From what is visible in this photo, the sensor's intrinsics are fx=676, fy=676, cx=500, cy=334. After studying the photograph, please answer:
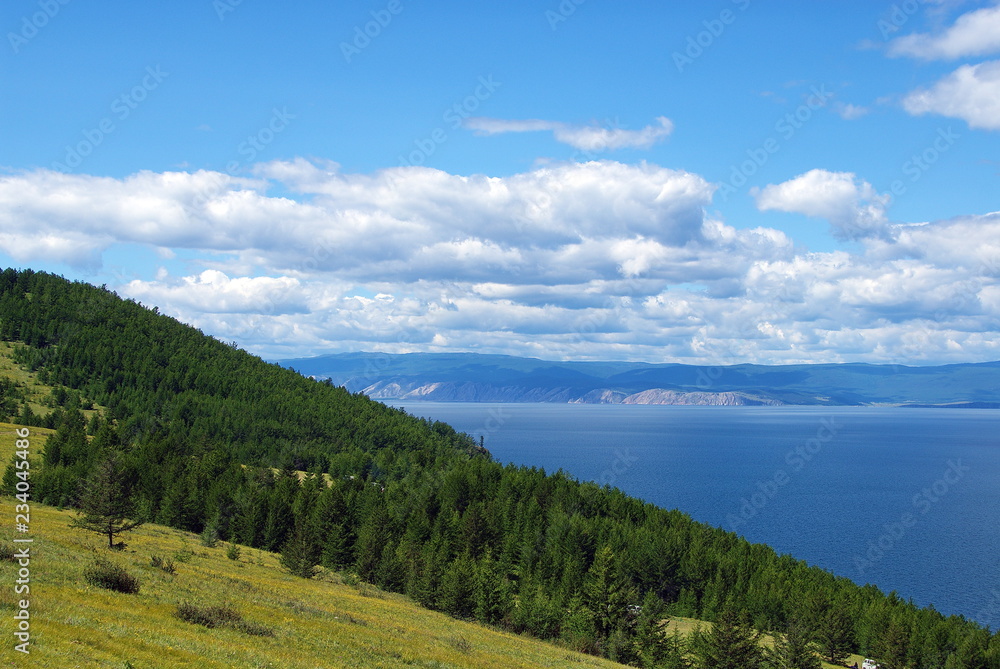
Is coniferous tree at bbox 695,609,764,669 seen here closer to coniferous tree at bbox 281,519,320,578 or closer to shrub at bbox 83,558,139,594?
coniferous tree at bbox 281,519,320,578

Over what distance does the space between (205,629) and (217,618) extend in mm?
1625

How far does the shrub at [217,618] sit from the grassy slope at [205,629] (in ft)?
2.03

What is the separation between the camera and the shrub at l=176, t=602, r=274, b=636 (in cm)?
3119

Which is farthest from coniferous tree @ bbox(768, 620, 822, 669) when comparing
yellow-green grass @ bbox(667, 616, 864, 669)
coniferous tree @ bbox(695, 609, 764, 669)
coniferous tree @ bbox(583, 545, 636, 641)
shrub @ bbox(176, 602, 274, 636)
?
shrub @ bbox(176, 602, 274, 636)

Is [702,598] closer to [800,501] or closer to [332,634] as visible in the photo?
[332,634]

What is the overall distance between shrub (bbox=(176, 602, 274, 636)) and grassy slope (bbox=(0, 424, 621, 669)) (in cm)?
62

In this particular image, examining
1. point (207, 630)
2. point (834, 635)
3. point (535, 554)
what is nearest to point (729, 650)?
point (834, 635)

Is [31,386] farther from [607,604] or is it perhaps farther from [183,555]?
[607,604]

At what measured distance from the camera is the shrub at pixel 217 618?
102 feet

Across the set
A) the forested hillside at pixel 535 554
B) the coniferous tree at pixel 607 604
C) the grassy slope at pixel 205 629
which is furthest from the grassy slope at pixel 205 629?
the coniferous tree at pixel 607 604

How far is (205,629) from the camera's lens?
3039 cm

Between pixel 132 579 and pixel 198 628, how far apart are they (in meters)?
8.41

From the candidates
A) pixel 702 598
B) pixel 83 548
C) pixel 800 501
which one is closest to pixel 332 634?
pixel 83 548

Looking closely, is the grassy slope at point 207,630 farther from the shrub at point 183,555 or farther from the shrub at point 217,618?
the shrub at point 217,618
